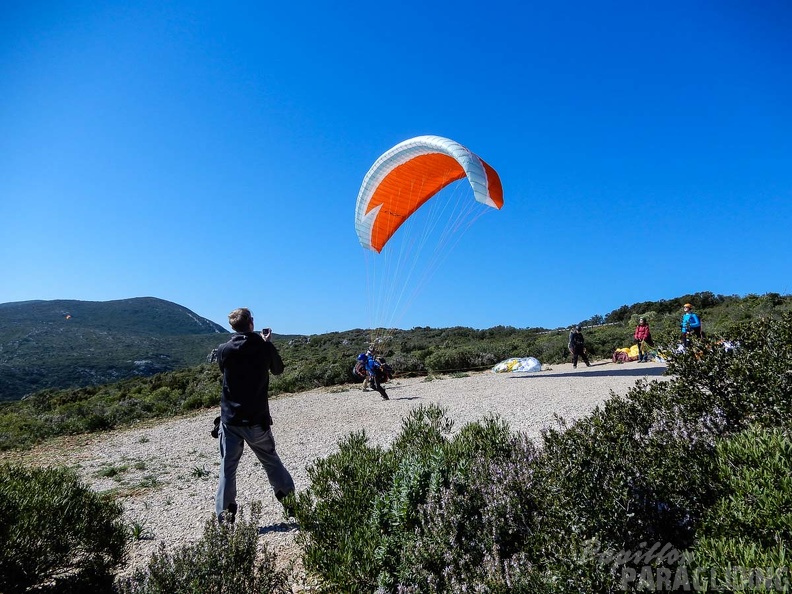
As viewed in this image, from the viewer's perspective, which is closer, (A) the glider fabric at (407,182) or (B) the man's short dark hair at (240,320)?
(B) the man's short dark hair at (240,320)

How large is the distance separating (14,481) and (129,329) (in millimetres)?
85566

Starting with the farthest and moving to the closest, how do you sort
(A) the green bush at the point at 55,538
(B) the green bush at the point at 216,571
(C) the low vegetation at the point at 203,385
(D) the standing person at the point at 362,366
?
(D) the standing person at the point at 362,366 → (C) the low vegetation at the point at 203,385 → (A) the green bush at the point at 55,538 → (B) the green bush at the point at 216,571

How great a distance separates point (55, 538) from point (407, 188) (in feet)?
37.7

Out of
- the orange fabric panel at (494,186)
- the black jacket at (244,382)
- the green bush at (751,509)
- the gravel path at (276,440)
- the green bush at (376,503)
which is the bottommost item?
the gravel path at (276,440)

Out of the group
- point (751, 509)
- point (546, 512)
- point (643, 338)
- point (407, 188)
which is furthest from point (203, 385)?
point (751, 509)

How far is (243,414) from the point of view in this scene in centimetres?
426

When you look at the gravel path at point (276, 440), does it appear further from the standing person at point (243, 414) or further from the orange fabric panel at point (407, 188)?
the orange fabric panel at point (407, 188)

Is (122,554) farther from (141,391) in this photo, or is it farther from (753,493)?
(141,391)

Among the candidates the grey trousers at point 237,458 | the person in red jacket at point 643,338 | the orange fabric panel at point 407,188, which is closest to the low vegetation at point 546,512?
the grey trousers at point 237,458

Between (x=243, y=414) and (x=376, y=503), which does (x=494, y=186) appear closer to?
(x=243, y=414)

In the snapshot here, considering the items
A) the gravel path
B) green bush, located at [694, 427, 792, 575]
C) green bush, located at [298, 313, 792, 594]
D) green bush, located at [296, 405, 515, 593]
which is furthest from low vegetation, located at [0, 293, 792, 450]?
green bush, located at [296, 405, 515, 593]

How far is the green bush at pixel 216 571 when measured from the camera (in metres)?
2.66

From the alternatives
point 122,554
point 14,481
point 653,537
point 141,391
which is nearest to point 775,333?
point 653,537

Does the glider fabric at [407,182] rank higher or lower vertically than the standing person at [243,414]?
higher
